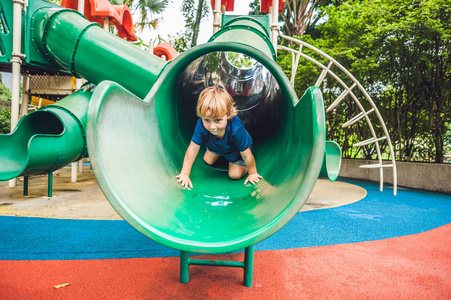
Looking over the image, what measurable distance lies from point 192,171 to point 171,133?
1.21 feet

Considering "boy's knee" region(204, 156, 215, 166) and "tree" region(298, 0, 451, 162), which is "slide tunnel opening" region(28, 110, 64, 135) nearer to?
"boy's knee" region(204, 156, 215, 166)

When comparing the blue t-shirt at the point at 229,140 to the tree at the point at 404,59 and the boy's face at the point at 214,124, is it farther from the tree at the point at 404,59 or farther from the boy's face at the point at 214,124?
the tree at the point at 404,59

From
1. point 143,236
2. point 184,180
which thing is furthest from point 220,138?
point 143,236

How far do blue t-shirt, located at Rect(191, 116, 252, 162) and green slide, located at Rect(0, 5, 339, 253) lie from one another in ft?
0.72

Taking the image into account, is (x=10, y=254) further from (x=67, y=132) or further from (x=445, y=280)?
(x=445, y=280)

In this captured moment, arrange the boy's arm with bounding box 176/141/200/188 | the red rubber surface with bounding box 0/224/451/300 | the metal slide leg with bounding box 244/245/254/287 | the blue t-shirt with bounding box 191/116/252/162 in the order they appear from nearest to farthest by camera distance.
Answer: the red rubber surface with bounding box 0/224/451/300 < the metal slide leg with bounding box 244/245/254/287 < the boy's arm with bounding box 176/141/200/188 < the blue t-shirt with bounding box 191/116/252/162

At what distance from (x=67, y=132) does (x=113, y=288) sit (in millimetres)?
2399

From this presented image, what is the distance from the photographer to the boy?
6.52 ft

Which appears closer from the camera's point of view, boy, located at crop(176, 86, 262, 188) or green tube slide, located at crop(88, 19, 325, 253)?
green tube slide, located at crop(88, 19, 325, 253)

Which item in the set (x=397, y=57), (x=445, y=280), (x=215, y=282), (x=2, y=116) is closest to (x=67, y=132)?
(x=215, y=282)

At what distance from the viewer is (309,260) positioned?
2.30 meters

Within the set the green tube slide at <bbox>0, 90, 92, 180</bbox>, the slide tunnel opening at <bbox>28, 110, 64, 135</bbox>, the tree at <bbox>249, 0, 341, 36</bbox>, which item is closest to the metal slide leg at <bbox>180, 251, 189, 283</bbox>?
the green tube slide at <bbox>0, 90, 92, 180</bbox>

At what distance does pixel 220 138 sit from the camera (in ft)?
7.52

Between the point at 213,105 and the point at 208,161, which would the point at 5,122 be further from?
the point at 213,105
